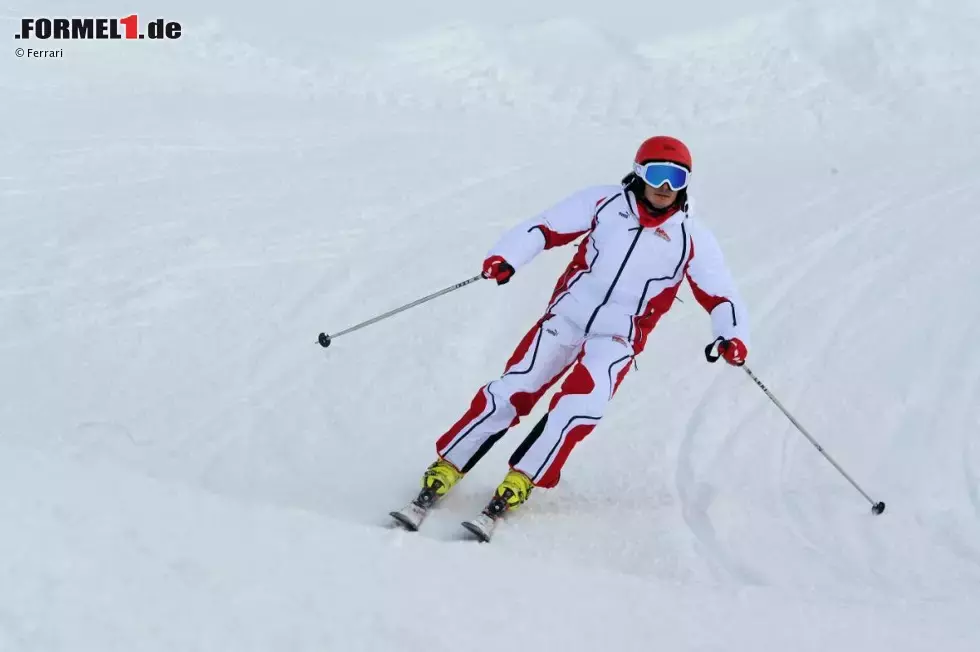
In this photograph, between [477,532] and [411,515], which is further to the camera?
[411,515]

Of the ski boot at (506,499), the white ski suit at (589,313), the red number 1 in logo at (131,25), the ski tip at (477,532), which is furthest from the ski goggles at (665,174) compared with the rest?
the red number 1 in logo at (131,25)

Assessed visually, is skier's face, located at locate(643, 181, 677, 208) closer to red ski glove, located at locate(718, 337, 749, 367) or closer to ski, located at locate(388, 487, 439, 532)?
red ski glove, located at locate(718, 337, 749, 367)

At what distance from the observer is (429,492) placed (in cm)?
528

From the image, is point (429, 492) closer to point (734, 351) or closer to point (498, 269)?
point (498, 269)

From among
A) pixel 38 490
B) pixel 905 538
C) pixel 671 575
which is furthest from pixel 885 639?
pixel 38 490

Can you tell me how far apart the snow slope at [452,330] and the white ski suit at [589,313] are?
1.37 ft

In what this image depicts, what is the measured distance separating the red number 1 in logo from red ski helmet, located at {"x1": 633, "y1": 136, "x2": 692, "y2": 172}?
8.91 meters

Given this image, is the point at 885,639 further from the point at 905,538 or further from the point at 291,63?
the point at 291,63

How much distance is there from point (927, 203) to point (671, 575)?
6131 millimetres

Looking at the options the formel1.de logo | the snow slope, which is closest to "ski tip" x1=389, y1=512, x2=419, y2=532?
the snow slope

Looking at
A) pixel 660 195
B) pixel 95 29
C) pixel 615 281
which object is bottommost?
pixel 615 281

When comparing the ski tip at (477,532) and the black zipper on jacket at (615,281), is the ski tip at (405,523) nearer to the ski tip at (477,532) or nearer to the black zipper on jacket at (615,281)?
the ski tip at (477,532)

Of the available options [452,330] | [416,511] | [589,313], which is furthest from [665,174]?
[452,330]

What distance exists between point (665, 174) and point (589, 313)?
0.79 metres
